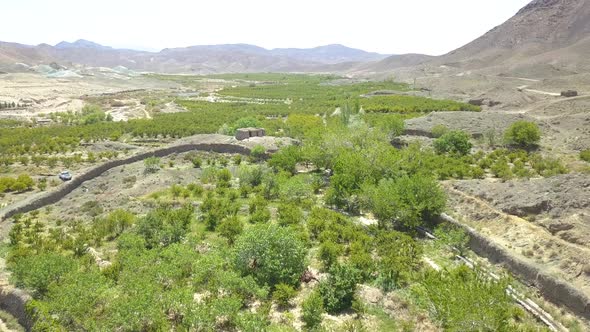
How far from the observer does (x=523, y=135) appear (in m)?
34.0

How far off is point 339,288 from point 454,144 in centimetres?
2295

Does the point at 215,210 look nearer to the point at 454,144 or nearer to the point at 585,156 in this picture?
the point at 454,144

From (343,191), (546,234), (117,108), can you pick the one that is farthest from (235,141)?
(117,108)

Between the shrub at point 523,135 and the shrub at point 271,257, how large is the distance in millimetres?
26182

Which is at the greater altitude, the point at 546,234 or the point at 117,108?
the point at 546,234

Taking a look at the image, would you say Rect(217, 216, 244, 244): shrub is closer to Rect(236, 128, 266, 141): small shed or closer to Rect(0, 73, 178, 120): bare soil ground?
Rect(236, 128, 266, 141): small shed

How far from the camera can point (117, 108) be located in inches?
2913

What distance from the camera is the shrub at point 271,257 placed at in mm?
14102

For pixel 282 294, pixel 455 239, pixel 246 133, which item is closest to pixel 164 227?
pixel 282 294

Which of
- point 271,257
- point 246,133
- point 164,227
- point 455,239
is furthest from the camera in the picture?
point 246,133

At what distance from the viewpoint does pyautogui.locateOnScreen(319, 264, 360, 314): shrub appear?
42.9ft

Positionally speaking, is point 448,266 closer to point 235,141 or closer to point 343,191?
point 343,191

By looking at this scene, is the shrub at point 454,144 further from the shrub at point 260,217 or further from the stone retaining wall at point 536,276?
the shrub at point 260,217

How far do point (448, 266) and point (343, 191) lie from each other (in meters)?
7.11
